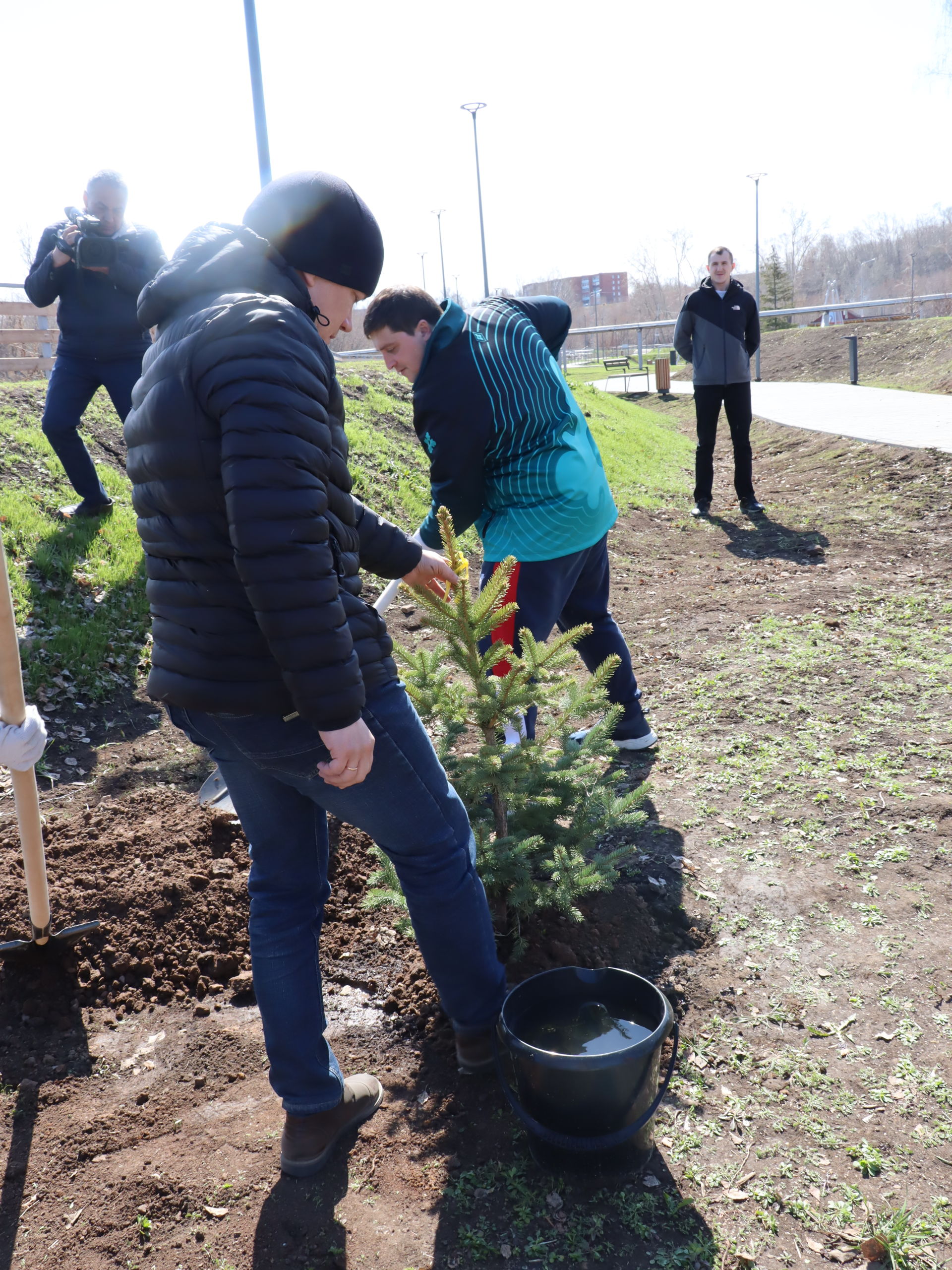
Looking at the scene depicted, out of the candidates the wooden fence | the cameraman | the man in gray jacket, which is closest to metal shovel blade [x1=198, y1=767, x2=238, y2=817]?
the cameraman

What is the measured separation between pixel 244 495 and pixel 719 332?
318 inches

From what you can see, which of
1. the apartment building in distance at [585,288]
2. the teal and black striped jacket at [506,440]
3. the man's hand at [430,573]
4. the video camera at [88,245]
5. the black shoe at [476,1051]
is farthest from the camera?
the apartment building in distance at [585,288]

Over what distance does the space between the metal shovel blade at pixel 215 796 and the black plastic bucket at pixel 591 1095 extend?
1.89 m

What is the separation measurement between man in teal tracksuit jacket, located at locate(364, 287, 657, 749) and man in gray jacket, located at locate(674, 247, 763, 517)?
5.50 metres

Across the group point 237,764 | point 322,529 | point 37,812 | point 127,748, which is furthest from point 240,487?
point 127,748

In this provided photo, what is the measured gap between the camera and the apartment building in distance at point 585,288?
90269 millimetres

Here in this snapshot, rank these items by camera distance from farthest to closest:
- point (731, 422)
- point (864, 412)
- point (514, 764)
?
point (864, 412)
point (731, 422)
point (514, 764)

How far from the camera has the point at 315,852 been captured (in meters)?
2.04

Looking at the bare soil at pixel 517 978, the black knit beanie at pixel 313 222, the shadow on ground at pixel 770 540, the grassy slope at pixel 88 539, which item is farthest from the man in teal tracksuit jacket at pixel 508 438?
the shadow on ground at pixel 770 540

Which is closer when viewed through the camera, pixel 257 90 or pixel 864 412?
pixel 257 90

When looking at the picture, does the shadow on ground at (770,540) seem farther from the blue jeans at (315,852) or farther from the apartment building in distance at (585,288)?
the apartment building in distance at (585,288)

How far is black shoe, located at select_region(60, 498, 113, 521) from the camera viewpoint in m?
6.35

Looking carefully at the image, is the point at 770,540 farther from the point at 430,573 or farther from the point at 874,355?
the point at 874,355

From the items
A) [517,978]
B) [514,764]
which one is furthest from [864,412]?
[517,978]
